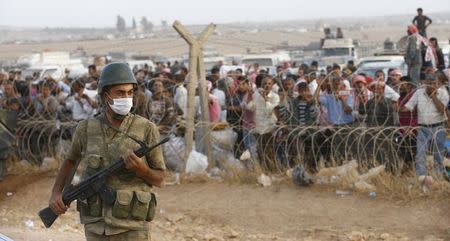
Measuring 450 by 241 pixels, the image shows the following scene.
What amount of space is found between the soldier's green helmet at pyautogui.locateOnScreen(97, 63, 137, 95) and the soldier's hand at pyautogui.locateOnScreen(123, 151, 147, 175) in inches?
16.6

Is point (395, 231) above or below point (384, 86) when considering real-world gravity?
below

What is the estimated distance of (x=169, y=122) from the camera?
10750mm

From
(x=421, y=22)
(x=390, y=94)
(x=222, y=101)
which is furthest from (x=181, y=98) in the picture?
(x=421, y=22)

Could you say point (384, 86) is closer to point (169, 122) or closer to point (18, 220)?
point (169, 122)

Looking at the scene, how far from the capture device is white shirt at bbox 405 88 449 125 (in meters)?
8.82

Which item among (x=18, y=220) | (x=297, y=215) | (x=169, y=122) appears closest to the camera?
(x=297, y=215)

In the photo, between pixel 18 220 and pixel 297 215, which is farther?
pixel 18 220

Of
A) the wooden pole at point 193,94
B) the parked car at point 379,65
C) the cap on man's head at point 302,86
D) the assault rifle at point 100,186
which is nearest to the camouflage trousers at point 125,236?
the assault rifle at point 100,186

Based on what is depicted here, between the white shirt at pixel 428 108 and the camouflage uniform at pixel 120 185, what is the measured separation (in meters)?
4.98

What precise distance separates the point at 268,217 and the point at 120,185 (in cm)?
449

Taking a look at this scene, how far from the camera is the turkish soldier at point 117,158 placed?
445 centimetres

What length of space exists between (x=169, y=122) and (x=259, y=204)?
2.11 m

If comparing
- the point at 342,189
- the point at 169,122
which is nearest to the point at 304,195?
the point at 342,189

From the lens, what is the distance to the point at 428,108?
8.85 m
